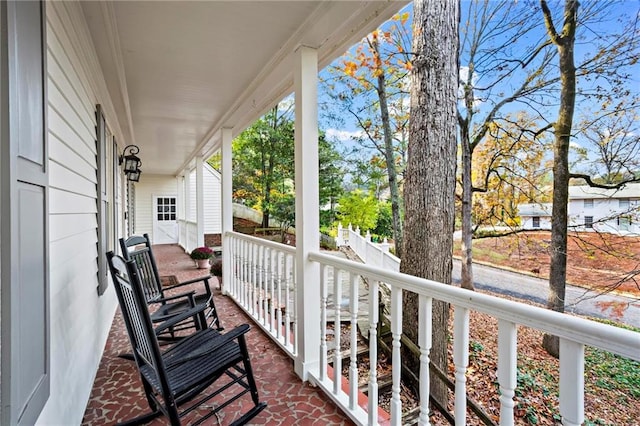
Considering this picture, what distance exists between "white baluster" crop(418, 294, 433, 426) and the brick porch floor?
26.6 inches

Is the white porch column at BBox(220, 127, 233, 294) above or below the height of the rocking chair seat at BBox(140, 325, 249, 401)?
above

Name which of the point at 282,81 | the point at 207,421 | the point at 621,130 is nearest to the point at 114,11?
the point at 282,81

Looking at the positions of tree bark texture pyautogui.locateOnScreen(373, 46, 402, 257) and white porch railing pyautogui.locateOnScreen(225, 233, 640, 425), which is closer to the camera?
white porch railing pyautogui.locateOnScreen(225, 233, 640, 425)

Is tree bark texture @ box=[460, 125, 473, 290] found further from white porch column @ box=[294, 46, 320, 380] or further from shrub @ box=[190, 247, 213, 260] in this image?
shrub @ box=[190, 247, 213, 260]

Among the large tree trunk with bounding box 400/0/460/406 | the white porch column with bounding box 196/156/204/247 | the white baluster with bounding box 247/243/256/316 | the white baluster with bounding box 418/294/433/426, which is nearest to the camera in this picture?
the white baluster with bounding box 418/294/433/426

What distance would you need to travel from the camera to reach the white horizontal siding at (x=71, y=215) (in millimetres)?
1511

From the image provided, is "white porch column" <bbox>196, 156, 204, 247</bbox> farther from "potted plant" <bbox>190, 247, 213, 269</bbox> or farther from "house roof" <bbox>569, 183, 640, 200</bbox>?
"house roof" <bbox>569, 183, 640, 200</bbox>

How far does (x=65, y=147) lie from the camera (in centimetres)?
177

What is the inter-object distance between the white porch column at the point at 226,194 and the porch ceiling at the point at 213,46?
0.55 meters

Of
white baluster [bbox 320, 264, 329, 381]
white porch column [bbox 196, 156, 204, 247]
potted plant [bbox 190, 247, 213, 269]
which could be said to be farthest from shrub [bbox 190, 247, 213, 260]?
white baluster [bbox 320, 264, 329, 381]

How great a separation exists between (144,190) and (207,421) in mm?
11261

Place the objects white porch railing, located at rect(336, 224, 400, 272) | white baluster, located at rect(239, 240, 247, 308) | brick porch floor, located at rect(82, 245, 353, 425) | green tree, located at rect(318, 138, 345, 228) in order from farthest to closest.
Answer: green tree, located at rect(318, 138, 345, 228) < white porch railing, located at rect(336, 224, 400, 272) < white baluster, located at rect(239, 240, 247, 308) < brick porch floor, located at rect(82, 245, 353, 425)

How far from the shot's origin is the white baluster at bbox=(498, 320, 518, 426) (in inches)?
42.3

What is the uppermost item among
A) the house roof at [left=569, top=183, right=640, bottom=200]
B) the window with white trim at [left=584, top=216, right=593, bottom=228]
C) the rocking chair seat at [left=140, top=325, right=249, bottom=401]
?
the house roof at [left=569, top=183, right=640, bottom=200]
